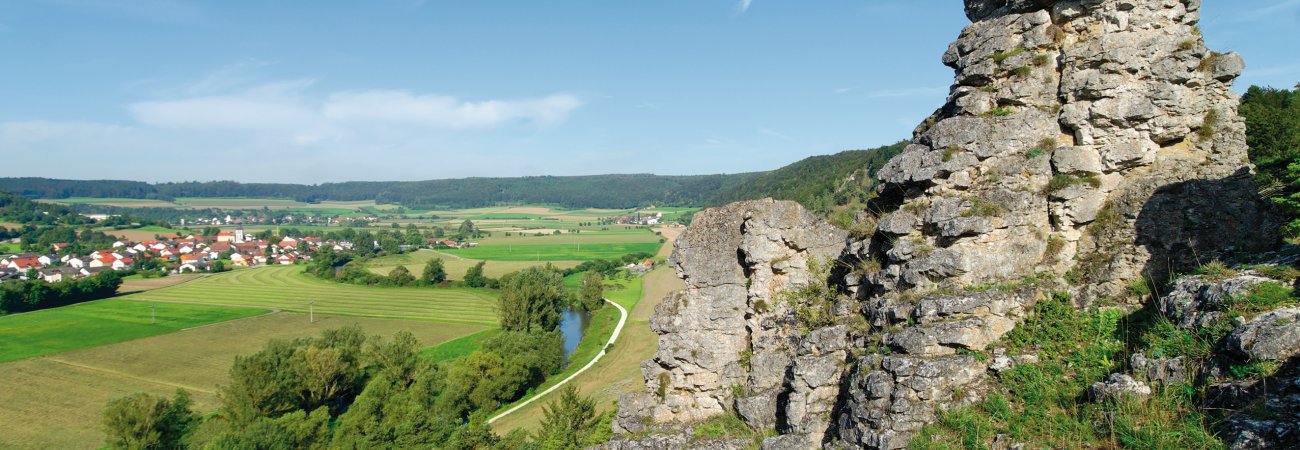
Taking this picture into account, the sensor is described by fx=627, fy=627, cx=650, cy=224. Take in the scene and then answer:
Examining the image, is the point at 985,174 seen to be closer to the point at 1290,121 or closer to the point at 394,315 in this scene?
the point at 1290,121

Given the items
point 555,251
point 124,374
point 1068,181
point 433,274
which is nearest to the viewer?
point 1068,181

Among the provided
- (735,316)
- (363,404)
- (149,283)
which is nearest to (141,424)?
(363,404)

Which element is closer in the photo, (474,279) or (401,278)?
(474,279)

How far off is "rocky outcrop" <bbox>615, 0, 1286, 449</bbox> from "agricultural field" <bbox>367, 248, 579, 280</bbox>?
267 ft

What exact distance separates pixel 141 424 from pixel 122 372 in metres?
21.2

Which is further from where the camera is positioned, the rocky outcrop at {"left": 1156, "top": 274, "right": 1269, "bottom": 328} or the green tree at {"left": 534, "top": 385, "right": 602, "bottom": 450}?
the green tree at {"left": 534, "top": 385, "right": 602, "bottom": 450}

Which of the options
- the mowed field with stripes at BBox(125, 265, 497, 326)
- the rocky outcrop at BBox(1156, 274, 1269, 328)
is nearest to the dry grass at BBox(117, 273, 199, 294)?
the mowed field with stripes at BBox(125, 265, 497, 326)

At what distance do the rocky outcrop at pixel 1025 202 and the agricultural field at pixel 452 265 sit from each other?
267 feet

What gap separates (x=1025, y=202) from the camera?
31.3ft

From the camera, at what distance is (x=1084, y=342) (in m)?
8.67

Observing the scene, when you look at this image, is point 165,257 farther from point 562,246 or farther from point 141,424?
point 141,424

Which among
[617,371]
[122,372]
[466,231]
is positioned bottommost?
[122,372]

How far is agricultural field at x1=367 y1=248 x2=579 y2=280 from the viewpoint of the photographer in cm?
9300

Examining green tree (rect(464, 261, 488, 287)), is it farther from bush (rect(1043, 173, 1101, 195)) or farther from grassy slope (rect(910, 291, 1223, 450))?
grassy slope (rect(910, 291, 1223, 450))
